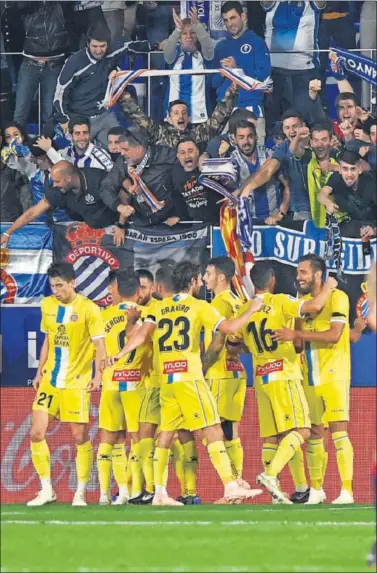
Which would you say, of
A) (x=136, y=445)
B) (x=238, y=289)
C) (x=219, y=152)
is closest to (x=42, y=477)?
(x=136, y=445)

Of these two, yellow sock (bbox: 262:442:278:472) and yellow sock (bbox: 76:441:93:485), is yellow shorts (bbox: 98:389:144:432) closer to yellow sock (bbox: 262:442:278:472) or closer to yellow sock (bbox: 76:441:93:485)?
yellow sock (bbox: 76:441:93:485)

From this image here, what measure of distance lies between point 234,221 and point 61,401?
16.6 ft

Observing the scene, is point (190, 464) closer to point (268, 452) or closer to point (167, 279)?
point (268, 452)

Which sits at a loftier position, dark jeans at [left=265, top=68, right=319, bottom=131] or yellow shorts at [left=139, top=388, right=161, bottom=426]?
dark jeans at [left=265, top=68, right=319, bottom=131]

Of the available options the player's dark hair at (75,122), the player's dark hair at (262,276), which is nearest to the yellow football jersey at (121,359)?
the player's dark hair at (262,276)

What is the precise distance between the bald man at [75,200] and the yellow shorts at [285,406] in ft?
16.7

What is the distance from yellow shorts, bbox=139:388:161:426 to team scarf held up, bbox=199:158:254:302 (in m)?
3.72

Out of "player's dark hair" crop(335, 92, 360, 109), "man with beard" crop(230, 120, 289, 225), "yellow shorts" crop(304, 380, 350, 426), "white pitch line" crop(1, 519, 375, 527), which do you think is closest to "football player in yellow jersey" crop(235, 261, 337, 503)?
"yellow shorts" crop(304, 380, 350, 426)

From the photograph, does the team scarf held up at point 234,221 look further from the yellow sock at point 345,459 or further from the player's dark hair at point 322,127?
the yellow sock at point 345,459

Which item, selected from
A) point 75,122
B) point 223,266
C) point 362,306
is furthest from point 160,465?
point 75,122

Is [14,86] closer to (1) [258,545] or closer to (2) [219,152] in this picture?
(2) [219,152]

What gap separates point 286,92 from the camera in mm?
17250

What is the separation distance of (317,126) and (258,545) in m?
9.10

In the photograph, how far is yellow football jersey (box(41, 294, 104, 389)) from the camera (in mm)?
12320
